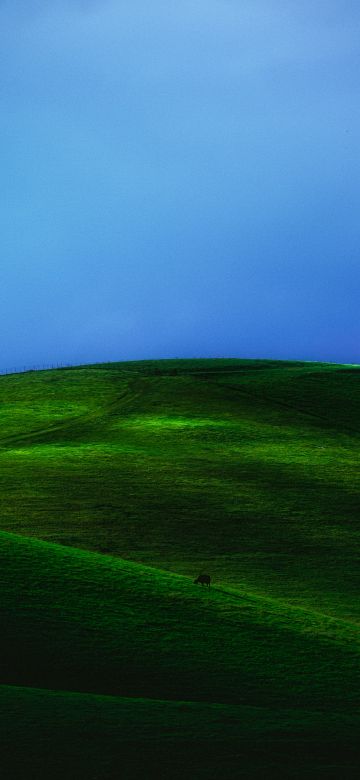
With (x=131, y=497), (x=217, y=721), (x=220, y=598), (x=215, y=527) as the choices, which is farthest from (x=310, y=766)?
(x=131, y=497)

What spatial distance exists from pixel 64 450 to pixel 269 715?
97.3ft

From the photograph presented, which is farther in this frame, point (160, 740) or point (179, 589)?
point (179, 589)

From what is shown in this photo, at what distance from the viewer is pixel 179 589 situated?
20438 millimetres

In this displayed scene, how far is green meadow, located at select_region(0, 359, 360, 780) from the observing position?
1149cm

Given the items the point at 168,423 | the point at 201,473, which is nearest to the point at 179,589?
the point at 201,473

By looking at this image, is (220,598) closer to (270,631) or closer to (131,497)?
(270,631)

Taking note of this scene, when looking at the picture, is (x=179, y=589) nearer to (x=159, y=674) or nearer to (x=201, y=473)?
(x=159, y=674)

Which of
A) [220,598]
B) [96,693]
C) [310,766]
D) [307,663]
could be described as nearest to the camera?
[310,766]

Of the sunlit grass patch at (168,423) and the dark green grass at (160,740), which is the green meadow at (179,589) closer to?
the dark green grass at (160,740)

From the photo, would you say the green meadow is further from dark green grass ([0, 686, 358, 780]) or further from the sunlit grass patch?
the sunlit grass patch

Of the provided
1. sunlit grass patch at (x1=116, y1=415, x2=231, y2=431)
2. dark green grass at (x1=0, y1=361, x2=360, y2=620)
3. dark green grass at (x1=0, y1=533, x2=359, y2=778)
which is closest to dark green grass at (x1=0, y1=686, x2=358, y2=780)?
dark green grass at (x1=0, y1=533, x2=359, y2=778)

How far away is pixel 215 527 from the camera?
30.6 meters

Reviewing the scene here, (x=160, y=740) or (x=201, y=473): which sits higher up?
(x=201, y=473)

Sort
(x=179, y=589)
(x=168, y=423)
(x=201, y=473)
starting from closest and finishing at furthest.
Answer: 1. (x=179, y=589)
2. (x=201, y=473)
3. (x=168, y=423)
